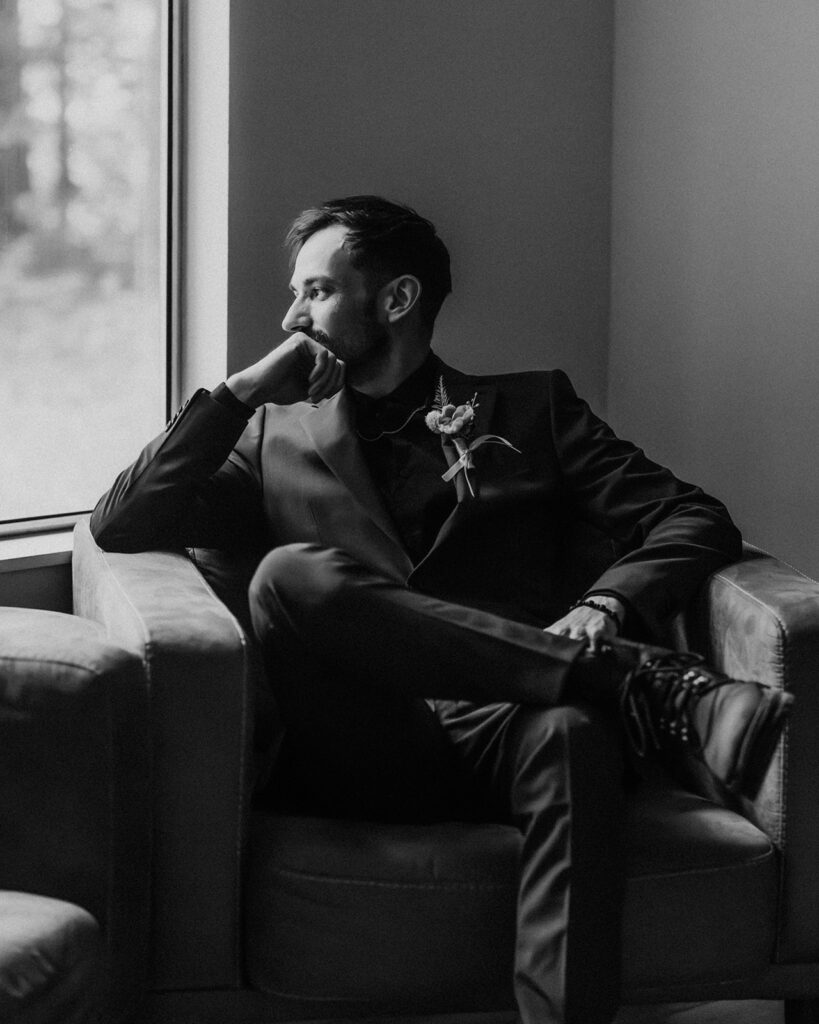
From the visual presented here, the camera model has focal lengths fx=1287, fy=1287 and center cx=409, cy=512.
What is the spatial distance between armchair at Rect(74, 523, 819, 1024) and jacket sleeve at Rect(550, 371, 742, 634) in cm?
20

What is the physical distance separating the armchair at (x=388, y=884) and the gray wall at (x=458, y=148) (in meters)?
1.15

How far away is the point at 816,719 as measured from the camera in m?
1.69

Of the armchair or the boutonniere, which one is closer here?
the armchair

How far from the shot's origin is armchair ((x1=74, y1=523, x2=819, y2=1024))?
1.60 m

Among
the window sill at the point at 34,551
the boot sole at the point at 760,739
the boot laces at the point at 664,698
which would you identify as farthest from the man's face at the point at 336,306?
the boot sole at the point at 760,739

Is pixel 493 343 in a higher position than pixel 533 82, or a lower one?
lower

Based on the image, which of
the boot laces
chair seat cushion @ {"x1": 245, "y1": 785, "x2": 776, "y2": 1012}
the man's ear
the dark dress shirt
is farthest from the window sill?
the boot laces

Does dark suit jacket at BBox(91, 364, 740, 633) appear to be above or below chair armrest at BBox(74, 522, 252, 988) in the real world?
above

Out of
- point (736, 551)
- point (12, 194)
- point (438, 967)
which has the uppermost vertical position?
point (12, 194)

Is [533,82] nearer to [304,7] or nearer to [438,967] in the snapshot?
[304,7]

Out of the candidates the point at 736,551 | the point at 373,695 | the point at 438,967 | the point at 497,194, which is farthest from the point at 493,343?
the point at 438,967

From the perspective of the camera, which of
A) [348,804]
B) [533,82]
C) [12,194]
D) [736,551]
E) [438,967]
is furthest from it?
[533,82]

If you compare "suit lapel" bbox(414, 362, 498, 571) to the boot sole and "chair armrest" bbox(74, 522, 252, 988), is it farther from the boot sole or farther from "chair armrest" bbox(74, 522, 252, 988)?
the boot sole

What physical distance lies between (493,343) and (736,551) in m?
1.07
